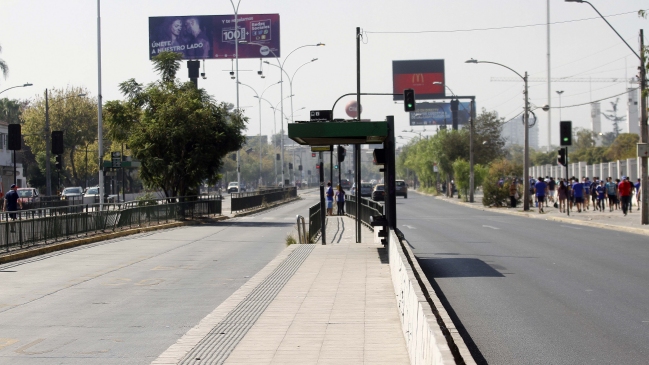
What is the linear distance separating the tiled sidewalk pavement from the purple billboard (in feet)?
161

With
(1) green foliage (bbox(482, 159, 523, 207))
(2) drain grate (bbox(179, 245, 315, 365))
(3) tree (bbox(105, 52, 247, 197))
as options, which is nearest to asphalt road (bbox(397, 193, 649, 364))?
(2) drain grate (bbox(179, 245, 315, 365))

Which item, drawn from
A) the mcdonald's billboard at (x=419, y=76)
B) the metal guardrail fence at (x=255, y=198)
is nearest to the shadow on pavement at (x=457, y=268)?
the metal guardrail fence at (x=255, y=198)

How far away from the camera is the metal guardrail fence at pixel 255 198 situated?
47938 millimetres

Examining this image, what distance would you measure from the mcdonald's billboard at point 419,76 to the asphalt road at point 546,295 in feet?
258

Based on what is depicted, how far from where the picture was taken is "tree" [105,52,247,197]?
1587 inches

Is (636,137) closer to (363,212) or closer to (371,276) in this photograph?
(363,212)

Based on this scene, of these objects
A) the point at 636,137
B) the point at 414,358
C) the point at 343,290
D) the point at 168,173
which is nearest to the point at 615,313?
the point at 343,290

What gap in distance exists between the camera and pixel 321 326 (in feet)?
33.4

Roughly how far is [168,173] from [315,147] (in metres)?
19.9

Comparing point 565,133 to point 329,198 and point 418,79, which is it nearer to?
point 329,198

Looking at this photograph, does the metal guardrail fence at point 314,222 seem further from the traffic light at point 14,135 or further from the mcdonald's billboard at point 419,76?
the mcdonald's billboard at point 419,76

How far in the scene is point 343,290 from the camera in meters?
13.3

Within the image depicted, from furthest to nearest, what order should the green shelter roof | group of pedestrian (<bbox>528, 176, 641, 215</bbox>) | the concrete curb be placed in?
group of pedestrian (<bbox>528, 176, 641, 215</bbox>) < the concrete curb < the green shelter roof

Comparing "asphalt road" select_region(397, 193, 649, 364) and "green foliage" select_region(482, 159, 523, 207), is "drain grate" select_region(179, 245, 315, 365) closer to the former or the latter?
"asphalt road" select_region(397, 193, 649, 364)
